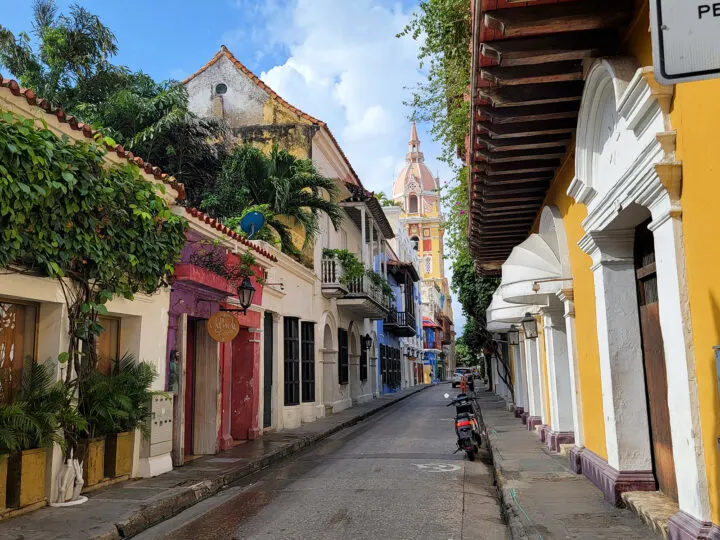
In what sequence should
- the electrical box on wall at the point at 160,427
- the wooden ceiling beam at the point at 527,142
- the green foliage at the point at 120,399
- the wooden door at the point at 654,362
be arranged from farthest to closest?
the electrical box on wall at the point at 160,427, the green foliage at the point at 120,399, the wooden ceiling beam at the point at 527,142, the wooden door at the point at 654,362

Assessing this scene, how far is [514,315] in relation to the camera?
39.2 ft

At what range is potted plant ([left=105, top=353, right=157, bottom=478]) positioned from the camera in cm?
858

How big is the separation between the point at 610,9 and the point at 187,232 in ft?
24.9

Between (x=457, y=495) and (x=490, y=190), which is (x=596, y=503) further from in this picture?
(x=490, y=190)

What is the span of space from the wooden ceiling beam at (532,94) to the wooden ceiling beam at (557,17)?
3.20ft

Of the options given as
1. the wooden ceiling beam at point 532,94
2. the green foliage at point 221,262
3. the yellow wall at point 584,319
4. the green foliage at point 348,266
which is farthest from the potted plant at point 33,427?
the green foliage at point 348,266

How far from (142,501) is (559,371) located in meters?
6.55

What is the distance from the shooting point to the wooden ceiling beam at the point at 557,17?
4734mm

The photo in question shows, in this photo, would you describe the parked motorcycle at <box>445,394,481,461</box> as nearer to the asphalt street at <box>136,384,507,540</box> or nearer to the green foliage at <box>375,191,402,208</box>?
the asphalt street at <box>136,384,507,540</box>

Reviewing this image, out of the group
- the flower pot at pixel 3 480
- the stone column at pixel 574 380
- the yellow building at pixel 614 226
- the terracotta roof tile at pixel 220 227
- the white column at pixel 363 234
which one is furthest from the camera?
the white column at pixel 363 234

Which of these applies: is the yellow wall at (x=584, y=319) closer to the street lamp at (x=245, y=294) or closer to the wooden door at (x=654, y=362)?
the wooden door at (x=654, y=362)

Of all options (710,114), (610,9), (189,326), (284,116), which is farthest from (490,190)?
(284,116)

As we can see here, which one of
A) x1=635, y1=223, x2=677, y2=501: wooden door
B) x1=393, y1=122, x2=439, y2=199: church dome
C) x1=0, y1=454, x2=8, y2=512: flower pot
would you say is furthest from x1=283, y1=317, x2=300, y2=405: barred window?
x1=393, y1=122, x2=439, y2=199: church dome

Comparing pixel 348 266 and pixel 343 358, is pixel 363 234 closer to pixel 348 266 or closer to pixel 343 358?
pixel 348 266
